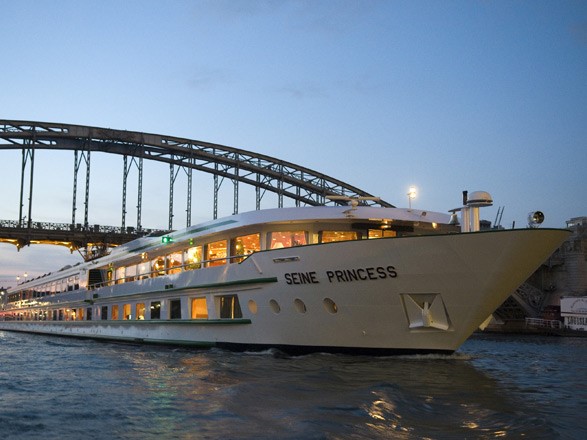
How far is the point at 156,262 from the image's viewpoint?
28.4 m

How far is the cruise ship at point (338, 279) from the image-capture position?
52.1ft

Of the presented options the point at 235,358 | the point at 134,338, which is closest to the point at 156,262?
the point at 134,338

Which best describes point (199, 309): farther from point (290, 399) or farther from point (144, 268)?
point (290, 399)

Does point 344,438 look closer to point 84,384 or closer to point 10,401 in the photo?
point 10,401

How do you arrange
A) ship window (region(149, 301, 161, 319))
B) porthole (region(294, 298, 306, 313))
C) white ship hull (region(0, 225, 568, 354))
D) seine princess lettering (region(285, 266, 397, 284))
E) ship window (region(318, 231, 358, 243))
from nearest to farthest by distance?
1. white ship hull (region(0, 225, 568, 354))
2. seine princess lettering (region(285, 266, 397, 284))
3. porthole (region(294, 298, 306, 313))
4. ship window (region(318, 231, 358, 243))
5. ship window (region(149, 301, 161, 319))

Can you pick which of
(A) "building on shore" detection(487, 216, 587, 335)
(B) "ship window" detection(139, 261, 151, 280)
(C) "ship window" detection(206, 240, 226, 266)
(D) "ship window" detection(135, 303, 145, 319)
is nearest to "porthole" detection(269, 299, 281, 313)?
(C) "ship window" detection(206, 240, 226, 266)

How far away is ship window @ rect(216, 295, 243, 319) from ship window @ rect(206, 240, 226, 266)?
1.56m

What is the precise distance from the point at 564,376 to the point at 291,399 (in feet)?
32.5

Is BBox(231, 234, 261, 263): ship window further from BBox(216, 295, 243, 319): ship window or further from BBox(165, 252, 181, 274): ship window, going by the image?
BBox(165, 252, 181, 274): ship window

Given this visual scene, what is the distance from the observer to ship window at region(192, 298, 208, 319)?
23.5 m

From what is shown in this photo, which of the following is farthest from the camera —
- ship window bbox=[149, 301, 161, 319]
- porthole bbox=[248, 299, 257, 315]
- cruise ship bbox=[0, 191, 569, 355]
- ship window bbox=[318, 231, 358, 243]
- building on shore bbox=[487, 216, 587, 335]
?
building on shore bbox=[487, 216, 587, 335]

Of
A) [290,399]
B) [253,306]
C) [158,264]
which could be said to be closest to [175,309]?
[158,264]

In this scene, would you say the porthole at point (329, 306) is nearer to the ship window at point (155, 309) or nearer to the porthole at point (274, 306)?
the porthole at point (274, 306)

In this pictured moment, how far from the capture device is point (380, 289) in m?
16.6
